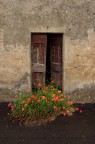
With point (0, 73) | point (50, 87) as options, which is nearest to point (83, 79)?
point (50, 87)

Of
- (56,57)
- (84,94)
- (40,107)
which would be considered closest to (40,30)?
(56,57)

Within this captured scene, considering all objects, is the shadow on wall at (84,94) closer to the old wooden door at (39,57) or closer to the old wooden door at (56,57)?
the old wooden door at (56,57)

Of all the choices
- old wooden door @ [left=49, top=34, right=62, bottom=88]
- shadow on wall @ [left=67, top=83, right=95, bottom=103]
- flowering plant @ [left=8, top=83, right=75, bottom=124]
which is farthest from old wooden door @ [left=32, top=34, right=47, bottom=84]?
flowering plant @ [left=8, top=83, right=75, bottom=124]

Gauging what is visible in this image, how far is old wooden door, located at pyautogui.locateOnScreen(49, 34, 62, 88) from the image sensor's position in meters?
8.45

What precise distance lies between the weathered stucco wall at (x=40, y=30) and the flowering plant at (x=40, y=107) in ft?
3.01

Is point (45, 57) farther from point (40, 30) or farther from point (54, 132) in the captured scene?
point (54, 132)

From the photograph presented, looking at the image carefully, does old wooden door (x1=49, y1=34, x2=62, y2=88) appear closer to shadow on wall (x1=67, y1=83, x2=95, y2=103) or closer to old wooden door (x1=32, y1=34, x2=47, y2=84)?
old wooden door (x1=32, y1=34, x2=47, y2=84)

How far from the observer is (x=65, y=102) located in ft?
24.2

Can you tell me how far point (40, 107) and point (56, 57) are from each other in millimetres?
1990

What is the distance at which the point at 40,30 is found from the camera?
26.4 ft

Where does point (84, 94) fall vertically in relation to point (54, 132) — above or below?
above

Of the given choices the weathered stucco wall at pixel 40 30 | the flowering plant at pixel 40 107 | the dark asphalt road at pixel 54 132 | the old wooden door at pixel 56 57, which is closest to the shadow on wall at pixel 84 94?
the weathered stucco wall at pixel 40 30

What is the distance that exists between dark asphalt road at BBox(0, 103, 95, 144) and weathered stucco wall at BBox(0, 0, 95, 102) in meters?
1.25

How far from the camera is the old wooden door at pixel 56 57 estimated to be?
8.45 m
